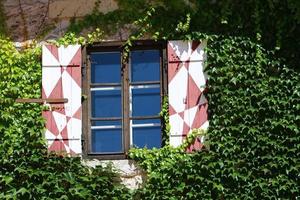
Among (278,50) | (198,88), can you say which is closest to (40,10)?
(198,88)

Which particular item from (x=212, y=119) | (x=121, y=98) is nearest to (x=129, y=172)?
(x=121, y=98)

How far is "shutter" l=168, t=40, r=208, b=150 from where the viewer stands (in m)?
9.29

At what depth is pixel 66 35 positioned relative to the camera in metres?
9.75

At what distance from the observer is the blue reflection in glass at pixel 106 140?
9.48m

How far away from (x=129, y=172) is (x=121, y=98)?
2.93ft

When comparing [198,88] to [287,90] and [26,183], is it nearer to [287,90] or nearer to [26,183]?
[287,90]

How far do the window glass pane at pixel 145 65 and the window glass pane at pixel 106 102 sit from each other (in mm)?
274

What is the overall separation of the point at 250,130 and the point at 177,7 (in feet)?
5.59

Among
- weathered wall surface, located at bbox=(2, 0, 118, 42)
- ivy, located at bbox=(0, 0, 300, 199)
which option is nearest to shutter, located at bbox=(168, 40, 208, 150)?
ivy, located at bbox=(0, 0, 300, 199)

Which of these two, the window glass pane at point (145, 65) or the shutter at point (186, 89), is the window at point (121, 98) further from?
the shutter at point (186, 89)

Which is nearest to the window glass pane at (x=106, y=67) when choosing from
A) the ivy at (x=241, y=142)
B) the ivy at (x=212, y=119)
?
the ivy at (x=212, y=119)

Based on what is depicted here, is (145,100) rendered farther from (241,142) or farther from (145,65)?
(241,142)

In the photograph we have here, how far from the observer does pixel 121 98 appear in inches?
379

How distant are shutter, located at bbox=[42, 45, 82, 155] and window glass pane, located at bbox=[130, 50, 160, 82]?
639 millimetres
